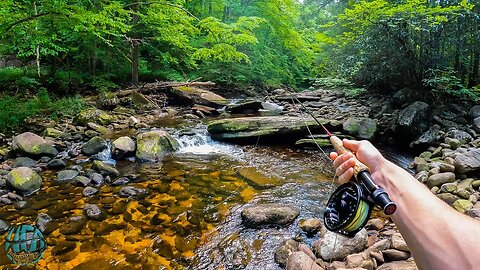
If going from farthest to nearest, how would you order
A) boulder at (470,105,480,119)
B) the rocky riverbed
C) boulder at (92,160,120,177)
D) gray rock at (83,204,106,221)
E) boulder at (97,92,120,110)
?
1. boulder at (97,92,120,110)
2. boulder at (470,105,480,119)
3. boulder at (92,160,120,177)
4. gray rock at (83,204,106,221)
5. the rocky riverbed

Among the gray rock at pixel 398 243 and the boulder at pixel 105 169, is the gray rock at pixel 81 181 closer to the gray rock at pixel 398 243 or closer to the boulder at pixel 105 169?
the boulder at pixel 105 169

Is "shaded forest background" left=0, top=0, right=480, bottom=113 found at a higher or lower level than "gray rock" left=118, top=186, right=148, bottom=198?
higher

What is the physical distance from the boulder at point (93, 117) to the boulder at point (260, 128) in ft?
11.2

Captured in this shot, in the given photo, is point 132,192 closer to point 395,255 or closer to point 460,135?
point 395,255

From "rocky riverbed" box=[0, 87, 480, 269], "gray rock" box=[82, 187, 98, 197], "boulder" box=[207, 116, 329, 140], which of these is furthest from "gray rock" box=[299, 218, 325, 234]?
"boulder" box=[207, 116, 329, 140]

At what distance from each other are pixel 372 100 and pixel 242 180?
8759 millimetres

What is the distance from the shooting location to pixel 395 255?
3.16 meters

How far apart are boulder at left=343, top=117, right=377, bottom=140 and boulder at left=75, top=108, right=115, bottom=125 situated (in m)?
7.23

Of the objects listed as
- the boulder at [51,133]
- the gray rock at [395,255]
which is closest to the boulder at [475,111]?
the gray rock at [395,255]

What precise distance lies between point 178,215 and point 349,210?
3.75m

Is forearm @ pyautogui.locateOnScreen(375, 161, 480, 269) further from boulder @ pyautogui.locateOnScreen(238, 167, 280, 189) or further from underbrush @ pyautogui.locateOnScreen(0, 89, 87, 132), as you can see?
underbrush @ pyautogui.locateOnScreen(0, 89, 87, 132)

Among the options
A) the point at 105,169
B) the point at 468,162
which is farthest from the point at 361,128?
the point at 105,169

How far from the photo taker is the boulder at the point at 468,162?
16.3 feet

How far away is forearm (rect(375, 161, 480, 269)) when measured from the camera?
0.90m
